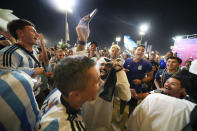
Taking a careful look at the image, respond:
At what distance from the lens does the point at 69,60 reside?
839 millimetres

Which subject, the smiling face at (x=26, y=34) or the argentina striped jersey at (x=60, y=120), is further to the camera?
the smiling face at (x=26, y=34)

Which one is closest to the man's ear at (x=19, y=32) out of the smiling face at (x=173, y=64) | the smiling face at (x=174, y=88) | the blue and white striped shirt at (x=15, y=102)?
the blue and white striped shirt at (x=15, y=102)

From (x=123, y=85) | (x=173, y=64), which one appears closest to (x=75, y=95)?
(x=123, y=85)

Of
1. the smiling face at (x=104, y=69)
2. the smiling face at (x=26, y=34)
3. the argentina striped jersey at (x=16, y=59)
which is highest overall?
the smiling face at (x=26, y=34)

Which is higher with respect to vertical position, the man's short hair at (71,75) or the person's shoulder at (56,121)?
the man's short hair at (71,75)

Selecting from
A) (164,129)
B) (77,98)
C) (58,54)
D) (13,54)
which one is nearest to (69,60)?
(77,98)

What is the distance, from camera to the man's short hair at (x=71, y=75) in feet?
2.62

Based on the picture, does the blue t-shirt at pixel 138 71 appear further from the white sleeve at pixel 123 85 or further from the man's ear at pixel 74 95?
the man's ear at pixel 74 95

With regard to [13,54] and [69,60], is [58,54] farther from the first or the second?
[69,60]

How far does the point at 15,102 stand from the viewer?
0.71m

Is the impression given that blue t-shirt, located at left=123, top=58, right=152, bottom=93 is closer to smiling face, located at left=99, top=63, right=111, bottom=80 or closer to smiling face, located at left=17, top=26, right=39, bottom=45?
smiling face, located at left=99, top=63, right=111, bottom=80

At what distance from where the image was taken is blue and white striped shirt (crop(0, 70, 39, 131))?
2.19 feet

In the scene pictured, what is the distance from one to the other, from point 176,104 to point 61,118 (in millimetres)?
1433

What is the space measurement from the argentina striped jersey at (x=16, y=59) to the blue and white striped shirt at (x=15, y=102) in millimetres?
768
